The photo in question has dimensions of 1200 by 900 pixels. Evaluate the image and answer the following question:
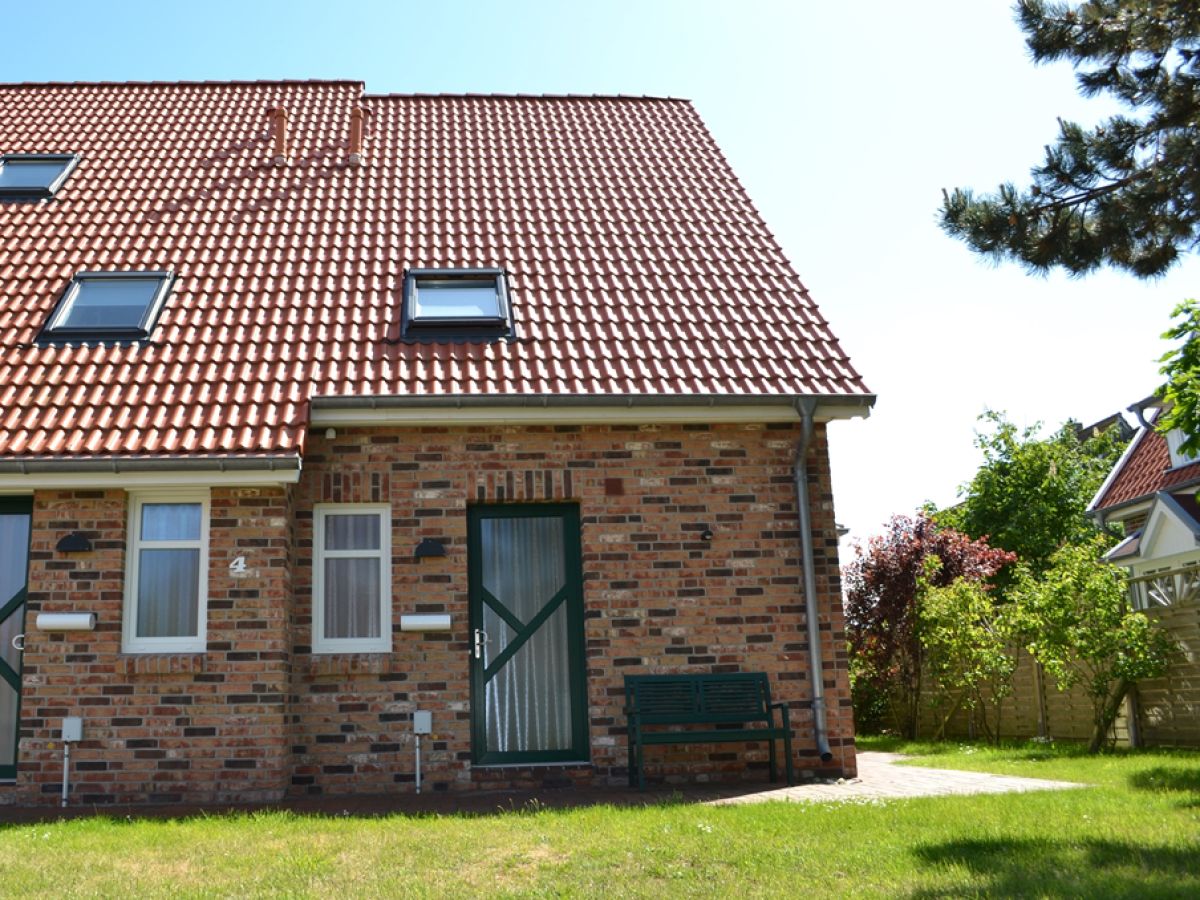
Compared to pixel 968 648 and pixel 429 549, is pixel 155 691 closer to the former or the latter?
pixel 429 549

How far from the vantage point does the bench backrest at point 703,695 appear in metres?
9.80

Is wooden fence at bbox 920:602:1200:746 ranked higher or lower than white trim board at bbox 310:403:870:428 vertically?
lower

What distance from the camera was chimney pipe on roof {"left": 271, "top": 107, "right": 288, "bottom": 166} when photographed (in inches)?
547

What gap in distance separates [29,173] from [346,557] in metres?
6.89

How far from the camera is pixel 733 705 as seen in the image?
9914 millimetres

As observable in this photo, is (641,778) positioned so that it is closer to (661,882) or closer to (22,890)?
(661,882)

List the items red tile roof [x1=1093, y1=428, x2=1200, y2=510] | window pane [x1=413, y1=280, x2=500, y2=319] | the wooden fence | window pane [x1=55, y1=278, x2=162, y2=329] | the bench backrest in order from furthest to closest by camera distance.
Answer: red tile roof [x1=1093, y1=428, x2=1200, y2=510], the wooden fence, window pane [x1=413, y1=280, x2=500, y2=319], window pane [x1=55, y1=278, x2=162, y2=329], the bench backrest

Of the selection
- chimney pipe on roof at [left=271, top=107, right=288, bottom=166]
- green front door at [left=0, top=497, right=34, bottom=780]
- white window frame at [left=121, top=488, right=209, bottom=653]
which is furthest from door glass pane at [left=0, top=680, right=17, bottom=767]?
chimney pipe on roof at [left=271, top=107, right=288, bottom=166]

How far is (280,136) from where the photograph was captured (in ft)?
46.1

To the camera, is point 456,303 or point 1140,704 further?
point 1140,704

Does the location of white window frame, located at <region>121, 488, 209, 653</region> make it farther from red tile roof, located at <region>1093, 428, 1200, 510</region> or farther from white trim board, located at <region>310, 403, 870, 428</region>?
red tile roof, located at <region>1093, 428, 1200, 510</region>

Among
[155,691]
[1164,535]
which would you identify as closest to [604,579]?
[155,691]

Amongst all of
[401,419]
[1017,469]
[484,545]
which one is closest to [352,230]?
[401,419]

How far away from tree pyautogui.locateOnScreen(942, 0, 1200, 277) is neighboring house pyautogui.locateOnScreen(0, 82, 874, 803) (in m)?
3.06
